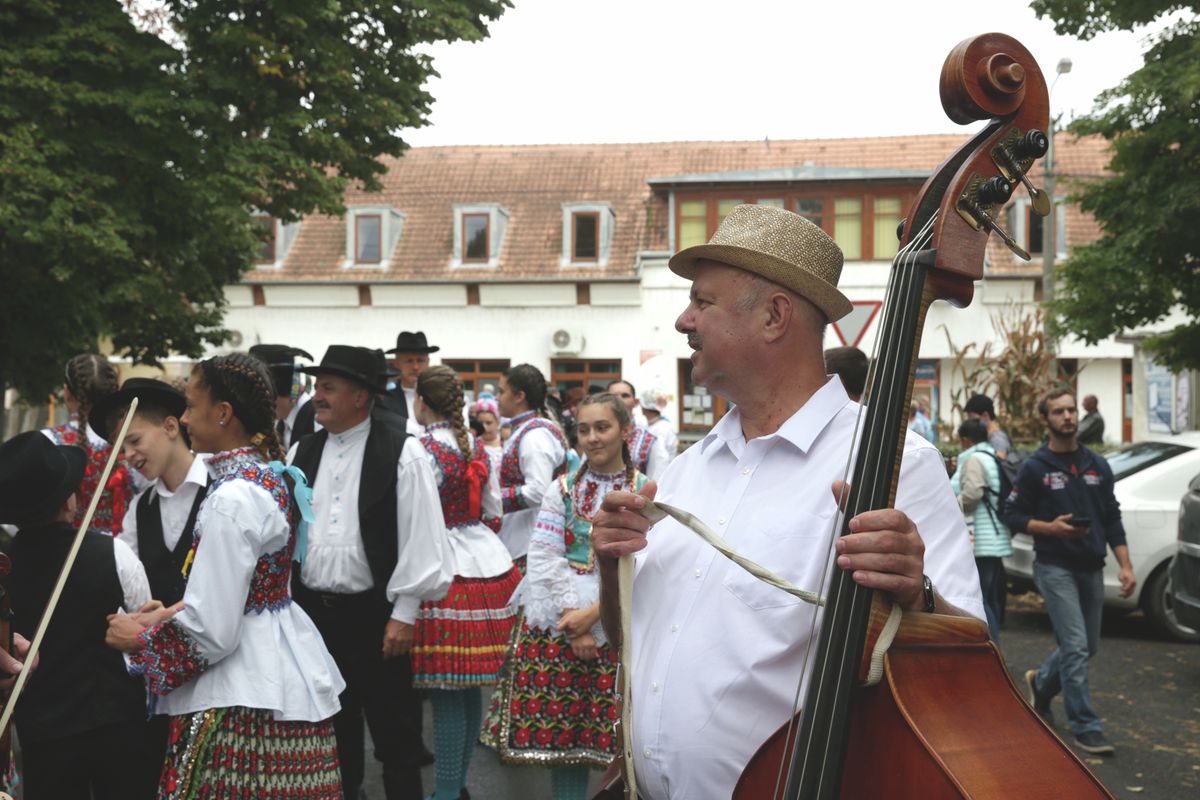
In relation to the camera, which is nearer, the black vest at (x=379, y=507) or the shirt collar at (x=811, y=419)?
the shirt collar at (x=811, y=419)

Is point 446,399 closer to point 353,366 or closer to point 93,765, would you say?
point 353,366

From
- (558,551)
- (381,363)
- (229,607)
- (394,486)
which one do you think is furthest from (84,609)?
(558,551)

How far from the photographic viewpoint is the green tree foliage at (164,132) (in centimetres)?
1219

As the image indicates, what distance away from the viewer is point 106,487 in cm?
577

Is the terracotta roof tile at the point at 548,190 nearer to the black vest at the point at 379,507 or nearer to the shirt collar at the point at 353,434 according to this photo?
the shirt collar at the point at 353,434

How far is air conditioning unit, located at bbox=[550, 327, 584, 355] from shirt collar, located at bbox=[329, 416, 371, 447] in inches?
970

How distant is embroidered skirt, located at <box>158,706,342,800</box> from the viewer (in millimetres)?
3426

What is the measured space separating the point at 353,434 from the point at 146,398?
106cm

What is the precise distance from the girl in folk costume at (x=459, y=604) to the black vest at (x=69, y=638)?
78.9 inches

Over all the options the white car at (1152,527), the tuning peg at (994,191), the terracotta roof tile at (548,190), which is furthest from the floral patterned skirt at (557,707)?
the terracotta roof tile at (548,190)

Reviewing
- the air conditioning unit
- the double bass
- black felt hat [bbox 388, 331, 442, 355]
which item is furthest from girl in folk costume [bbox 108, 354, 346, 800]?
the air conditioning unit

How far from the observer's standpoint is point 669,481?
2.68m

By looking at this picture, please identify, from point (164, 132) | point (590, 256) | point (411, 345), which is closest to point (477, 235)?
point (590, 256)

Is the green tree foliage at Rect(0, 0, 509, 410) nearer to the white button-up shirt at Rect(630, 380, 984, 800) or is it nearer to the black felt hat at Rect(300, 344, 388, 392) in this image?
the black felt hat at Rect(300, 344, 388, 392)
